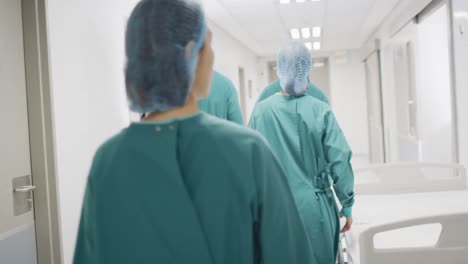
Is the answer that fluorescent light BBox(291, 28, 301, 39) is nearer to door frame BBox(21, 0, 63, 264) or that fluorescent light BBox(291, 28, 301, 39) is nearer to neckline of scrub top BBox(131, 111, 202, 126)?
door frame BBox(21, 0, 63, 264)

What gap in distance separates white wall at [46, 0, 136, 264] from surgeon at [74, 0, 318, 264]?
168 cm

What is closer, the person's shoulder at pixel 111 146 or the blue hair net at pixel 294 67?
the person's shoulder at pixel 111 146

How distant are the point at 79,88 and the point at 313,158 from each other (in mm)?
1435

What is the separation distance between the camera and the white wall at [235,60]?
6570 mm

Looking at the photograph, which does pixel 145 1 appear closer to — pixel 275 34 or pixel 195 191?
pixel 195 191

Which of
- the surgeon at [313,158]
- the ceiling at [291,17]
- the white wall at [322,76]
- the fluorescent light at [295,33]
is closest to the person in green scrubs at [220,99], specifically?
the surgeon at [313,158]

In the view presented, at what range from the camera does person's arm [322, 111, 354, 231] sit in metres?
2.30

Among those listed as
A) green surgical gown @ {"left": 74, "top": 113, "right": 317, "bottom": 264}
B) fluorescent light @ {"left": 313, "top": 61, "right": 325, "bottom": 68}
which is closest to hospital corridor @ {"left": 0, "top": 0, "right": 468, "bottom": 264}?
green surgical gown @ {"left": 74, "top": 113, "right": 317, "bottom": 264}

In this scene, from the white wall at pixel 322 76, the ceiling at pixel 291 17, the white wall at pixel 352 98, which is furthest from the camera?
the white wall at pixel 322 76

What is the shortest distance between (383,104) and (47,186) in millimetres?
6459

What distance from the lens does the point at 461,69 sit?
3.59 m

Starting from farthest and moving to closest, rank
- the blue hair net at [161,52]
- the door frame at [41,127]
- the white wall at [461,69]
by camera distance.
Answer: the white wall at [461,69]
the door frame at [41,127]
the blue hair net at [161,52]

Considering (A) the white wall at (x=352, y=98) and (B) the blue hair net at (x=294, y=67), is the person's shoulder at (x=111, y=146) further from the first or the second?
(A) the white wall at (x=352, y=98)

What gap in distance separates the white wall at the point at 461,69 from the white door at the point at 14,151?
2943 mm
